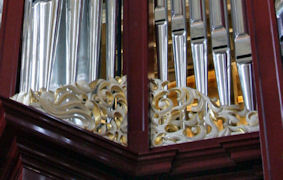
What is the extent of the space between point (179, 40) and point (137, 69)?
26 centimetres

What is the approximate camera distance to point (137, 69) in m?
3.73

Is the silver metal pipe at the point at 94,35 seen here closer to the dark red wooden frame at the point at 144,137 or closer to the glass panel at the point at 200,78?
the dark red wooden frame at the point at 144,137

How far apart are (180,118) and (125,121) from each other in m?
0.26

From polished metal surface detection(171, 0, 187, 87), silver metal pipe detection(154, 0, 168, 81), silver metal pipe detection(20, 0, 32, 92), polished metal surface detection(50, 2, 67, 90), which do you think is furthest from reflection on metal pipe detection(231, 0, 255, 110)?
silver metal pipe detection(20, 0, 32, 92)

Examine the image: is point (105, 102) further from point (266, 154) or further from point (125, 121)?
point (266, 154)

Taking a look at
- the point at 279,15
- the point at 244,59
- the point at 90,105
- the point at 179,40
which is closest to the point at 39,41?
the point at 90,105

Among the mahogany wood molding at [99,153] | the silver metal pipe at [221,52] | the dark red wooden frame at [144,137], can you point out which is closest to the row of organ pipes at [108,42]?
the silver metal pipe at [221,52]

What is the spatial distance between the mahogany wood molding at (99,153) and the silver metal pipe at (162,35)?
1.62 feet

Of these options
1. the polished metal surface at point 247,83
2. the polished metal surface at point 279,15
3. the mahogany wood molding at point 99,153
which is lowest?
the mahogany wood molding at point 99,153

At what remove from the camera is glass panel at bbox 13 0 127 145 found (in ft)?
11.6

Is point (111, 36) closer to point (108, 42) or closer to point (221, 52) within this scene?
point (108, 42)

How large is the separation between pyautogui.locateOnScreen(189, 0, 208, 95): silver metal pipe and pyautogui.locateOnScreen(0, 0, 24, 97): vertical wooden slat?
0.89 m

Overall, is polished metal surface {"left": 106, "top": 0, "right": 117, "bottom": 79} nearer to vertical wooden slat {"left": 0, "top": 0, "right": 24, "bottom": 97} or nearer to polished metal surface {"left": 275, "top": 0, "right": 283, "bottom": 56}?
vertical wooden slat {"left": 0, "top": 0, "right": 24, "bottom": 97}

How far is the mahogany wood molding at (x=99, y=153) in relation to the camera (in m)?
3.09
